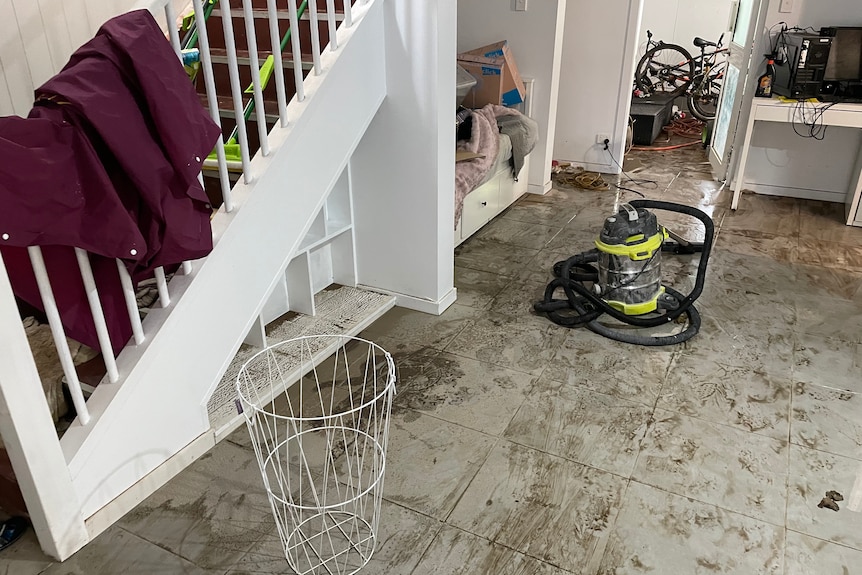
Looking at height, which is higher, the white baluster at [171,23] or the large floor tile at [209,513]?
the white baluster at [171,23]

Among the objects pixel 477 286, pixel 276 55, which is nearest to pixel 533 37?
pixel 477 286

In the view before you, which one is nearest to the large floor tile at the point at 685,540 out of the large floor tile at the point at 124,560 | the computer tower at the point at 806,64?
the large floor tile at the point at 124,560

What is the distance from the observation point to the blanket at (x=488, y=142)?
350cm

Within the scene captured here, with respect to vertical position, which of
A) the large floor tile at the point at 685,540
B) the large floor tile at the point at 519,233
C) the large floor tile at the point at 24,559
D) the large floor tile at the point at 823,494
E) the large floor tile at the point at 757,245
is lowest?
the large floor tile at the point at 519,233

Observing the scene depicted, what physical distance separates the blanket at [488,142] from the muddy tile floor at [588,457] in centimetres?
55

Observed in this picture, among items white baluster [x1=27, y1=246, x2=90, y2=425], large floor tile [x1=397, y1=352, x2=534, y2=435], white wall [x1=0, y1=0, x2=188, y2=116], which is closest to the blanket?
large floor tile [x1=397, y1=352, x2=534, y2=435]

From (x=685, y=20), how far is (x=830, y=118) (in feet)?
14.4

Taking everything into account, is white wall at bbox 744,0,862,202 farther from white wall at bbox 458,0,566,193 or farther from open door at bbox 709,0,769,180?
white wall at bbox 458,0,566,193

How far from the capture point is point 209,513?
6.08 ft

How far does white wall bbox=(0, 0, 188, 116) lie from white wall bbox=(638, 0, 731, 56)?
684 cm

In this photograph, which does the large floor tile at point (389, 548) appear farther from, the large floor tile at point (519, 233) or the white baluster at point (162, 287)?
the large floor tile at point (519, 233)

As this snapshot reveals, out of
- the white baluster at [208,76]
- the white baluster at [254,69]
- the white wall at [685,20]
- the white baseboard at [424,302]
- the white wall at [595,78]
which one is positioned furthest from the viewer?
the white wall at [685,20]

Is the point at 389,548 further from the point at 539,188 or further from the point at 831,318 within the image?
the point at 539,188

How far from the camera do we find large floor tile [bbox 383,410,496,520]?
1909 mm
